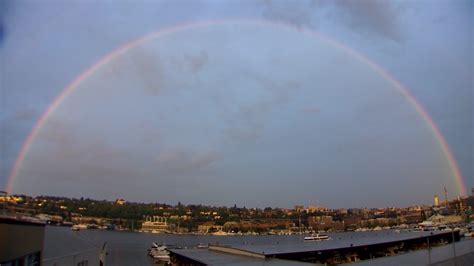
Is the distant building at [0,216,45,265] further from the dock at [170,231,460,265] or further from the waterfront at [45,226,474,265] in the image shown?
the dock at [170,231,460,265]

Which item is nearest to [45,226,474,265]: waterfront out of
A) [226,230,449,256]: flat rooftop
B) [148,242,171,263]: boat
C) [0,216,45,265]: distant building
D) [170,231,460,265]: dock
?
[148,242,171,263]: boat

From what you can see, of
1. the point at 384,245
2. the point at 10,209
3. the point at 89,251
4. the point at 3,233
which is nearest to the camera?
the point at 3,233

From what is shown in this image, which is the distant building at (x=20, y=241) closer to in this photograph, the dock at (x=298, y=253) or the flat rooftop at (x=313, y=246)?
the dock at (x=298, y=253)

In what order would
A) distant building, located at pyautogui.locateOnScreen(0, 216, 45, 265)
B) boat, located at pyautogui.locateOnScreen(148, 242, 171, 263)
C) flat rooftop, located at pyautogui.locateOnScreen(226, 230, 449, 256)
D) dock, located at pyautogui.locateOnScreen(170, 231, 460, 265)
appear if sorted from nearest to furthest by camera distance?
distant building, located at pyautogui.locateOnScreen(0, 216, 45, 265), dock, located at pyautogui.locateOnScreen(170, 231, 460, 265), flat rooftop, located at pyautogui.locateOnScreen(226, 230, 449, 256), boat, located at pyautogui.locateOnScreen(148, 242, 171, 263)

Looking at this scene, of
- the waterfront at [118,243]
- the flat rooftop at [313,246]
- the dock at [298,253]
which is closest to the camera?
the waterfront at [118,243]

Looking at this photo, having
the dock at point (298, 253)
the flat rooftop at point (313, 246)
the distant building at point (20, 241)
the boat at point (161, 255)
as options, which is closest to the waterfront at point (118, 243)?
the boat at point (161, 255)

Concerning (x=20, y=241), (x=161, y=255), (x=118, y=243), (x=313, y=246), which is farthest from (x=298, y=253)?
(x=118, y=243)

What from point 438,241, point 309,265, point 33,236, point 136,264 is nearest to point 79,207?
point 136,264

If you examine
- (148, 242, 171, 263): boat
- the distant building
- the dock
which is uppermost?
the distant building

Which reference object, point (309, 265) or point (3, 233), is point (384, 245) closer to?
point (309, 265)

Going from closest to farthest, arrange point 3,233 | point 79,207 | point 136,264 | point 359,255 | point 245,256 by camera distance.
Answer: point 3,233, point 245,256, point 359,255, point 136,264, point 79,207

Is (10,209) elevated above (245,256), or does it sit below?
above
